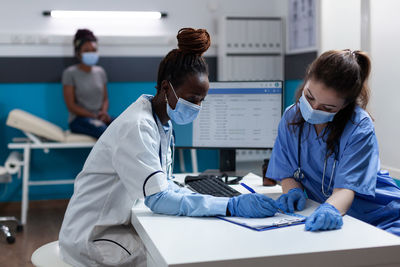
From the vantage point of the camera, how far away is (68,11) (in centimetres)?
432

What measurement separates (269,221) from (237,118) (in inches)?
39.5

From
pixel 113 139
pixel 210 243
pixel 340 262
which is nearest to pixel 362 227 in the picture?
pixel 340 262

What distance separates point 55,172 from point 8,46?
112cm

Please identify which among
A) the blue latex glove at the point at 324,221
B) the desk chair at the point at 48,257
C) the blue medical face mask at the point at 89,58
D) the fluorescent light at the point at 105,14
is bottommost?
the desk chair at the point at 48,257

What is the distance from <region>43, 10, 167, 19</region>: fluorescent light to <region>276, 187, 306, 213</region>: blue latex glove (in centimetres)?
325

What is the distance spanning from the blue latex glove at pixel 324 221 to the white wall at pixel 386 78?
1636mm

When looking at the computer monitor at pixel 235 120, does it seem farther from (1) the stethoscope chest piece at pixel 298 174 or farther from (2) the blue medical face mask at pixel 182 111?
(2) the blue medical face mask at pixel 182 111

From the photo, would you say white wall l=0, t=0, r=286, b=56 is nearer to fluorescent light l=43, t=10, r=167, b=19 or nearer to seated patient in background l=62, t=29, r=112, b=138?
fluorescent light l=43, t=10, r=167, b=19

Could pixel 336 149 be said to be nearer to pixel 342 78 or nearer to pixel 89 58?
pixel 342 78

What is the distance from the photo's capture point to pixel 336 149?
1.65 metres

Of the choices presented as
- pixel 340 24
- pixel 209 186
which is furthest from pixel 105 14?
pixel 209 186

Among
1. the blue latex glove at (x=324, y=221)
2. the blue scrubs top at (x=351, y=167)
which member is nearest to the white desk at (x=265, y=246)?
the blue latex glove at (x=324, y=221)

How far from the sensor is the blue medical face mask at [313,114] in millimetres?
1618

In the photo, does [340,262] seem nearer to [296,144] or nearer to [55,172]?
[296,144]
